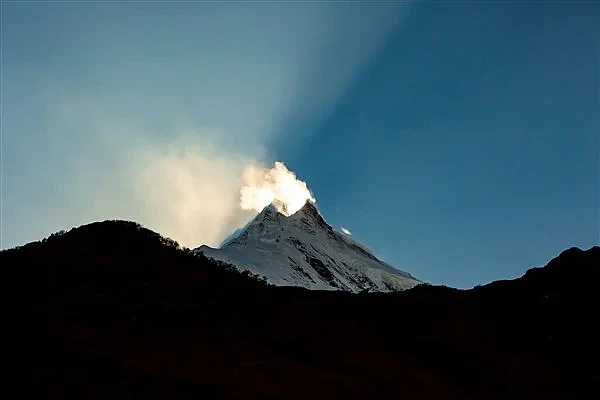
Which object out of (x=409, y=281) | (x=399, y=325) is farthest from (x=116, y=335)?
(x=409, y=281)

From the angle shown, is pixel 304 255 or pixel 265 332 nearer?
pixel 265 332

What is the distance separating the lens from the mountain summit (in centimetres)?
7819

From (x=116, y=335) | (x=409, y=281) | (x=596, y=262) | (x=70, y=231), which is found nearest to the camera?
(x=116, y=335)

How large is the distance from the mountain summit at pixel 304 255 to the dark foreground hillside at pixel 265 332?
139ft

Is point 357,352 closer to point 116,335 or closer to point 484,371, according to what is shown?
point 484,371

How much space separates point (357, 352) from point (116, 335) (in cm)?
814

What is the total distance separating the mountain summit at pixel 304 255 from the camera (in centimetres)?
7819

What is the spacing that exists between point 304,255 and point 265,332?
7401cm

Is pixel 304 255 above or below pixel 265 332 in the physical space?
above

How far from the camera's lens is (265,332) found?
22.2 metres

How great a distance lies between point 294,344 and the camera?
21.2 m

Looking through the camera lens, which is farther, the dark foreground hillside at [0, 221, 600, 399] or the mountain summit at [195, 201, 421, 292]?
the mountain summit at [195, 201, 421, 292]

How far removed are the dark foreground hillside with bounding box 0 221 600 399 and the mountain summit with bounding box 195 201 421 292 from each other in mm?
42331

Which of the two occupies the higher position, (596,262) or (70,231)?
(70,231)
